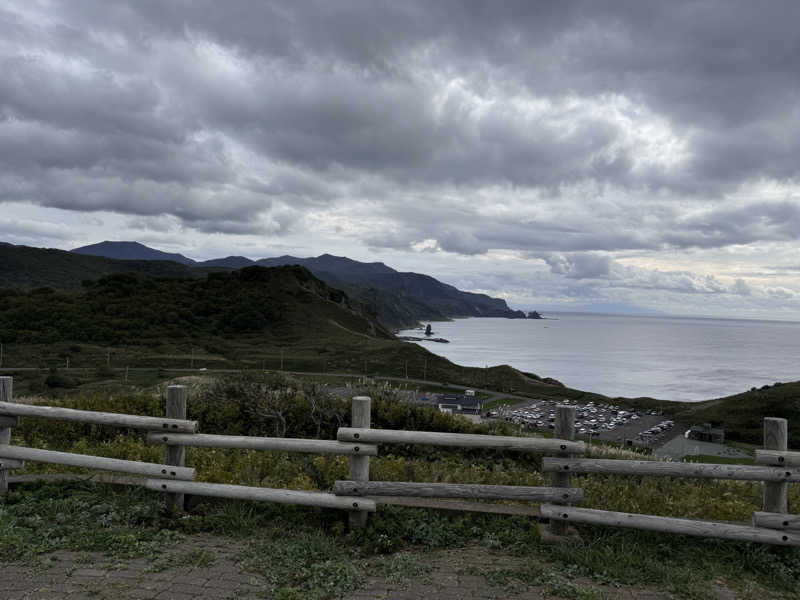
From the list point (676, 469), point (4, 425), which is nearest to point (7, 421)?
point (4, 425)

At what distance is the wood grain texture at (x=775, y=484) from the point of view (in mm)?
5746

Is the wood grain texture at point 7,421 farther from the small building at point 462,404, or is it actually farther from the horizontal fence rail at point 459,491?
the small building at point 462,404

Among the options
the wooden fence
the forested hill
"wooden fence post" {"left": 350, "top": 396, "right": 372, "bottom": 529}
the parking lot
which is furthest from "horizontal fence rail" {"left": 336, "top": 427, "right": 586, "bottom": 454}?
the forested hill

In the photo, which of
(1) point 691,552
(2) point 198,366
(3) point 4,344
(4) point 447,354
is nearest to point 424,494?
(1) point 691,552

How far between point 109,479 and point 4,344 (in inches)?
3818

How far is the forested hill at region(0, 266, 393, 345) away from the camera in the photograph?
96625mm

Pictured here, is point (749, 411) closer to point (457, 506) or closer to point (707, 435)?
point (707, 435)

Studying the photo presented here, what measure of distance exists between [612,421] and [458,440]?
247 feet

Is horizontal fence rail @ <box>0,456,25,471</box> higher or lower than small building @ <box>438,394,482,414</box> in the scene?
higher

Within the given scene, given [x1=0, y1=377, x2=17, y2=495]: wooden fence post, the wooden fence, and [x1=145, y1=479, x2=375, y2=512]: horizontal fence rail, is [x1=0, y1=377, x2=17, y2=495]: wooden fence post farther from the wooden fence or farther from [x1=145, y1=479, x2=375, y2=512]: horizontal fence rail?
[x1=145, y1=479, x2=375, y2=512]: horizontal fence rail

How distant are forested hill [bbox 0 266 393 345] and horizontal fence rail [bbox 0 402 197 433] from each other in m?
98.9

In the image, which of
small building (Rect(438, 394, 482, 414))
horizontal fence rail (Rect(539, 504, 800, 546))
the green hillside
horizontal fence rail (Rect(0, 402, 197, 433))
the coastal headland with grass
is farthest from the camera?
the green hillside

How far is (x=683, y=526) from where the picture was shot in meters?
5.64

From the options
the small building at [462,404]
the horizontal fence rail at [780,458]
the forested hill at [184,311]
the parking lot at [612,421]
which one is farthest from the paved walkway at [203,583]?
the forested hill at [184,311]
